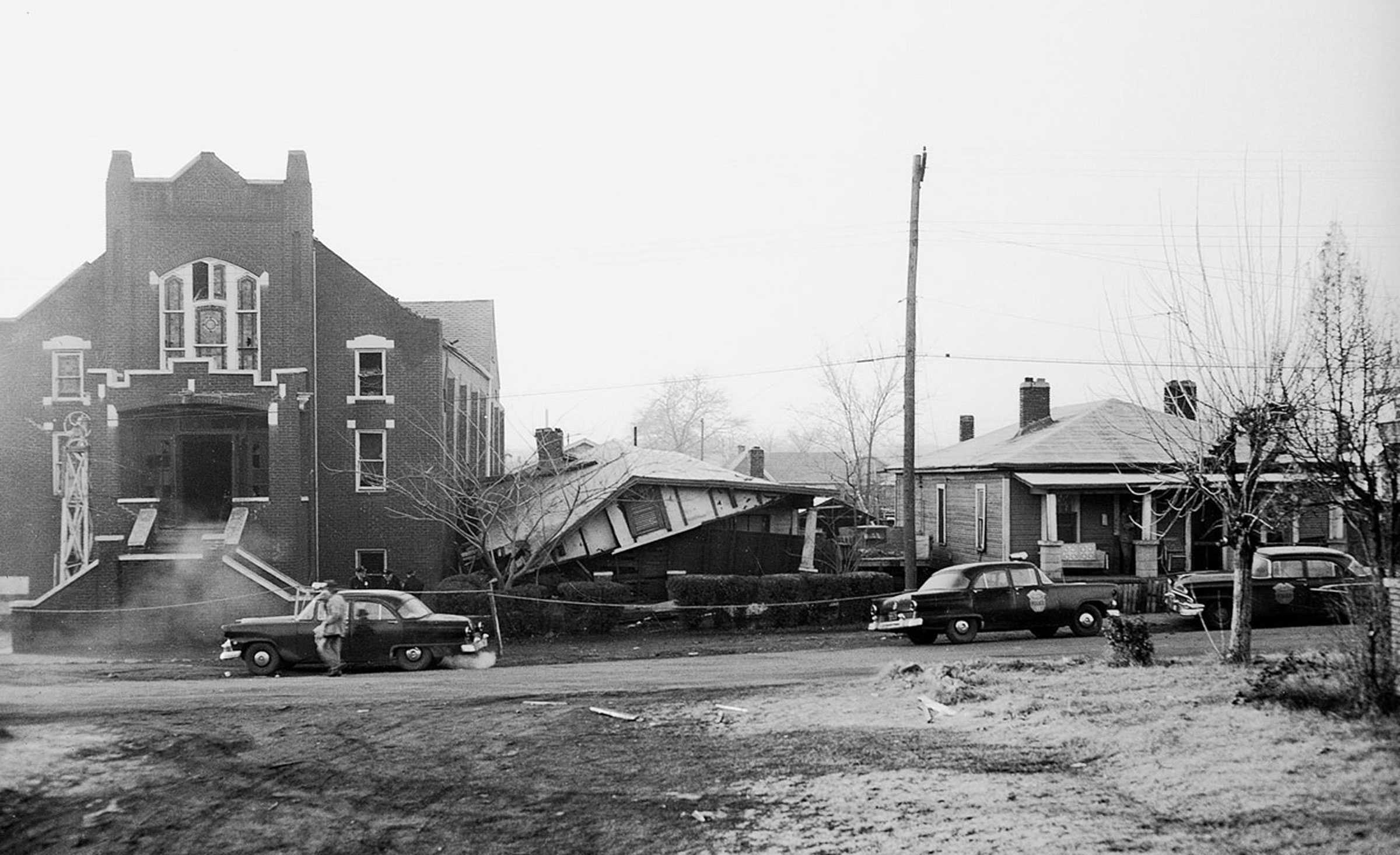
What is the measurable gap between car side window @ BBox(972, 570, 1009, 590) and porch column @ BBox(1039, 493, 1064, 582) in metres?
9.47

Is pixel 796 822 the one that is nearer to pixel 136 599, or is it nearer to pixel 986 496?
pixel 136 599

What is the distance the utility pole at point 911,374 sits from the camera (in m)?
26.8

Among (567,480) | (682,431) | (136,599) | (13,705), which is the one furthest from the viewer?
(682,431)

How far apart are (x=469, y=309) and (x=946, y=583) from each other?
27.2m

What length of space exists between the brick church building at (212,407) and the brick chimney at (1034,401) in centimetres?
1879

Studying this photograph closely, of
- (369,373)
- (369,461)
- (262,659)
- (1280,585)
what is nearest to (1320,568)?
(1280,585)

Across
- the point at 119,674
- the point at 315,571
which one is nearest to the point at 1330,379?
the point at 119,674

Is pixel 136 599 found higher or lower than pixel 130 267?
lower

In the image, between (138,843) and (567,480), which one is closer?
(138,843)

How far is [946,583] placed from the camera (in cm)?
2255

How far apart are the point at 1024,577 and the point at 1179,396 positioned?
6595mm

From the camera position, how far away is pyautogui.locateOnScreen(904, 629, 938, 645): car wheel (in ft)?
73.3

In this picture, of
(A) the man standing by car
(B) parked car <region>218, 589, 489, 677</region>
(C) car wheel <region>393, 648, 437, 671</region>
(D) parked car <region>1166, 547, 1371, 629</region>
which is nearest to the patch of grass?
(D) parked car <region>1166, 547, 1371, 629</region>

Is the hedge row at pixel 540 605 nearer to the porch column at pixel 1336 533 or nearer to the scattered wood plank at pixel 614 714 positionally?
the scattered wood plank at pixel 614 714
